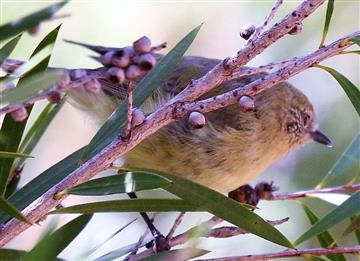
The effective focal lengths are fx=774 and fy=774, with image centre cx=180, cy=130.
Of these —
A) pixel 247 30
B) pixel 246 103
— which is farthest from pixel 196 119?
pixel 247 30

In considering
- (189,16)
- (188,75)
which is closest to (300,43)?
(189,16)

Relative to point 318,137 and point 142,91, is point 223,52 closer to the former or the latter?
point 318,137

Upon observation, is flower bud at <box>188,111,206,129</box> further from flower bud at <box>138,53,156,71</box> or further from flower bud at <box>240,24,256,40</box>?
flower bud at <box>138,53,156,71</box>

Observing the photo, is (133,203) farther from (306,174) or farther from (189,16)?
(189,16)

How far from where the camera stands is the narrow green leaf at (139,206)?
52.4 inches

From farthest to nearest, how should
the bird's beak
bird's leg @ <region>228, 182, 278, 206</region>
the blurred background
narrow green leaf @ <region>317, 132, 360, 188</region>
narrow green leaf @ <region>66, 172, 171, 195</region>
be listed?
the blurred background < the bird's beak < bird's leg @ <region>228, 182, 278, 206</region> < narrow green leaf @ <region>317, 132, 360, 188</region> < narrow green leaf @ <region>66, 172, 171, 195</region>

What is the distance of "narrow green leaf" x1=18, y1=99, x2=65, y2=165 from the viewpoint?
67.1 inches

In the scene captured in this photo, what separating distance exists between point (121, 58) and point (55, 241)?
0.47 m

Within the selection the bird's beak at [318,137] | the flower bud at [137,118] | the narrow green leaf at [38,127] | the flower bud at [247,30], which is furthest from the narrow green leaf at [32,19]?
the bird's beak at [318,137]

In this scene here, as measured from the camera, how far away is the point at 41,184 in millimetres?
1478

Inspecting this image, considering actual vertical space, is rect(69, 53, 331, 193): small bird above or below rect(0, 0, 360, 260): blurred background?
below

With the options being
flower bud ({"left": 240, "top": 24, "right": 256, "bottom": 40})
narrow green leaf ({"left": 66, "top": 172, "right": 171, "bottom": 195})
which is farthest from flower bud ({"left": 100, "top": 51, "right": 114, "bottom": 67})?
flower bud ({"left": 240, "top": 24, "right": 256, "bottom": 40})

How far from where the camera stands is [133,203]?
1.35m

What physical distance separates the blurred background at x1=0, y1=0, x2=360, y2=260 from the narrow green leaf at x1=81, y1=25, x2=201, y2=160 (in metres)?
1.40
